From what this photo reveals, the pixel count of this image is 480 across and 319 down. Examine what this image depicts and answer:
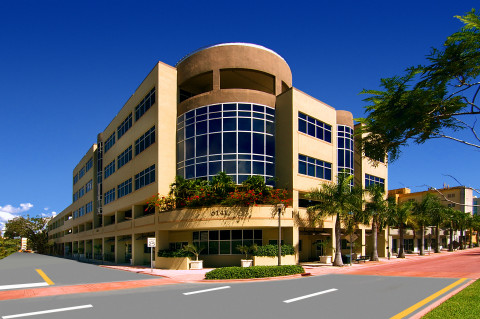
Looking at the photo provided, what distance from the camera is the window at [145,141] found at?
36.8m

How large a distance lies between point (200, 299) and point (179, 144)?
72.4 feet

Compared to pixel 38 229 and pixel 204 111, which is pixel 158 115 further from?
pixel 38 229

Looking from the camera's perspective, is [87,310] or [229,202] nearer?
[87,310]

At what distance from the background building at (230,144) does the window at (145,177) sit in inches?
4.2

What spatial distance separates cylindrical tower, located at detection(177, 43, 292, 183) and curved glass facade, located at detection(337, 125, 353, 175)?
904 cm

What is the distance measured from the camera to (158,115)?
115 feet

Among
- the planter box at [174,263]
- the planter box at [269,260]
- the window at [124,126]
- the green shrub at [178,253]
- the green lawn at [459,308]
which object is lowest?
the planter box at [174,263]

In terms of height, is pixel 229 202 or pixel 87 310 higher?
pixel 229 202

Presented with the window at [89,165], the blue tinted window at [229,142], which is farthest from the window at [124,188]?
the window at [89,165]

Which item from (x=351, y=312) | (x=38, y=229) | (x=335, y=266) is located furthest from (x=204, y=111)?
(x=38, y=229)

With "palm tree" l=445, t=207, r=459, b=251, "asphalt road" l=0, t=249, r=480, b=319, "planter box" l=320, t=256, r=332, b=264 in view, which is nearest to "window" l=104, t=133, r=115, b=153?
"planter box" l=320, t=256, r=332, b=264

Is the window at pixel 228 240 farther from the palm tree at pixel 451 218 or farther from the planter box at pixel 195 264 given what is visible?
the palm tree at pixel 451 218

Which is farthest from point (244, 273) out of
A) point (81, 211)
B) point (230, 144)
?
point (81, 211)

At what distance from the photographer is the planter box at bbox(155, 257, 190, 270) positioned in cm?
2986
